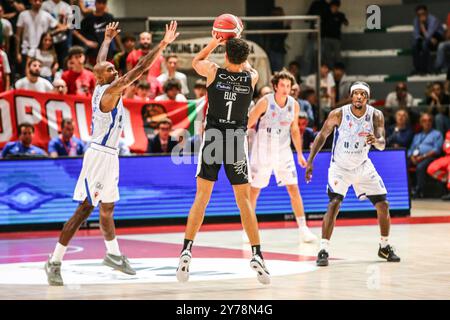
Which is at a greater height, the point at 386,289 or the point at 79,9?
the point at 79,9

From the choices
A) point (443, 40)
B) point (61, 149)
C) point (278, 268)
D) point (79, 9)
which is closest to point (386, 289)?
point (278, 268)

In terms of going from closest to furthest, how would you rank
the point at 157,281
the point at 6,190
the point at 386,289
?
the point at 386,289
the point at 157,281
the point at 6,190

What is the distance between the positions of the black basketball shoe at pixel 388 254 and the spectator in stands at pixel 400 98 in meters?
9.04

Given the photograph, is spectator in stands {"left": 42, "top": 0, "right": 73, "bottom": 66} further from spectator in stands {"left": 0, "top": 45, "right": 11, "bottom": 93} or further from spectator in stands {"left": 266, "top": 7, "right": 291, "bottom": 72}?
spectator in stands {"left": 266, "top": 7, "right": 291, "bottom": 72}

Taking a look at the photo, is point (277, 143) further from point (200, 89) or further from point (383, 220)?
point (200, 89)

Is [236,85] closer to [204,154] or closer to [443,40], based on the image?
→ [204,154]

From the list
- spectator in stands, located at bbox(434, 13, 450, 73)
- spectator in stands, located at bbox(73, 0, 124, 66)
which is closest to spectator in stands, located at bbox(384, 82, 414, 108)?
spectator in stands, located at bbox(434, 13, 450, 73)

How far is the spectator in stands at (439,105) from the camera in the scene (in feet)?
62.4

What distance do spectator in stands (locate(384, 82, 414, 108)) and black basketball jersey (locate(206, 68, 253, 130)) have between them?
10.8 meters

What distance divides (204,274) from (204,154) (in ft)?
4.49

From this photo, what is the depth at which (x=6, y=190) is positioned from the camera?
46.3 feet

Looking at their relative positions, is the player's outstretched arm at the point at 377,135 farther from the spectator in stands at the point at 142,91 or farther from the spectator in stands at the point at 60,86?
the spectator in stands at the point at 60,86

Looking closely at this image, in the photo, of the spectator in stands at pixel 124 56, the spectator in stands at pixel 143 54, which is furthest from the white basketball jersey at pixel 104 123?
the spectator in stands at pixel 124 56
